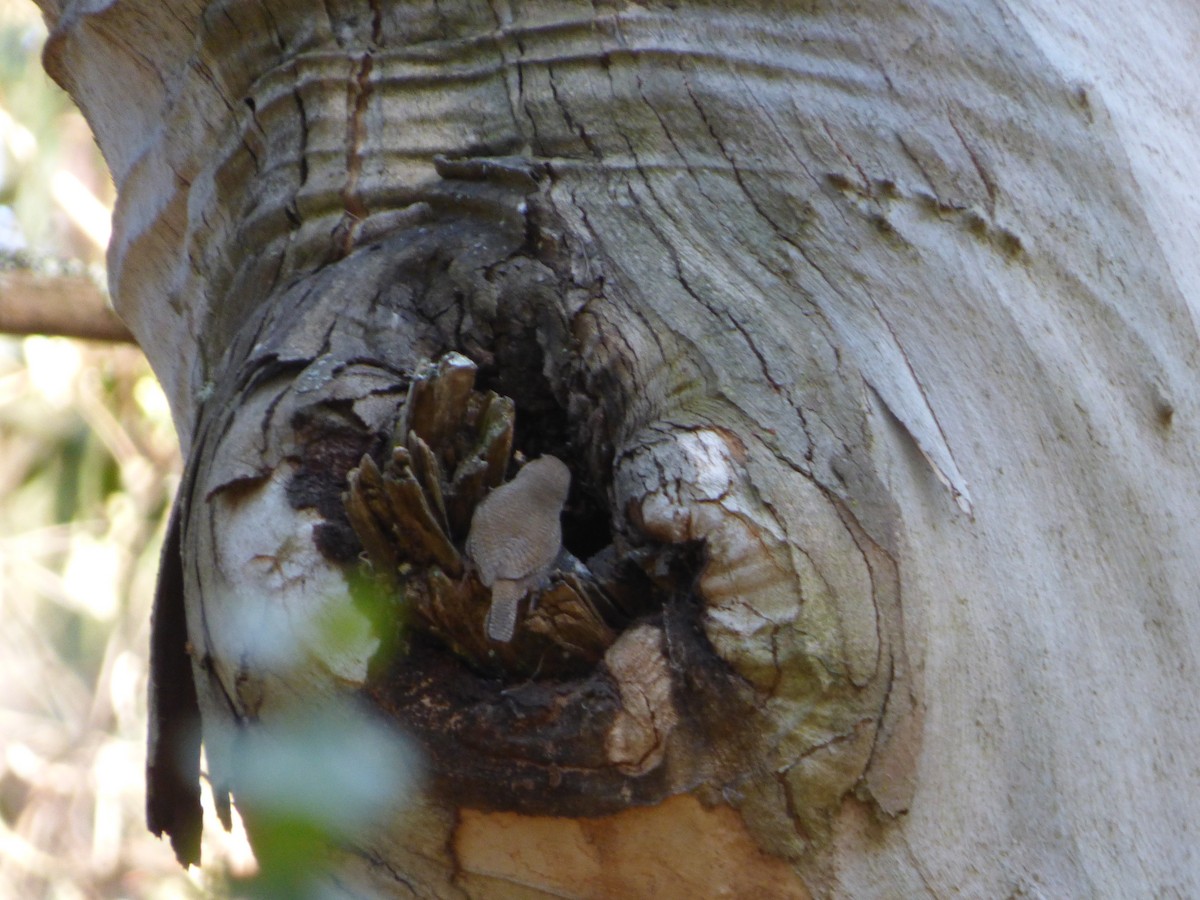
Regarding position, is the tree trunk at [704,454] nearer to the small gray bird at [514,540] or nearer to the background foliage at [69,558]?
the small gray bird at [514,540]

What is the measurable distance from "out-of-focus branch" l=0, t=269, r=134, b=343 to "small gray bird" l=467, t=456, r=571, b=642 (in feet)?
4.90

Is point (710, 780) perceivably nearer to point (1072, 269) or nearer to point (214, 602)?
point (214, 602)

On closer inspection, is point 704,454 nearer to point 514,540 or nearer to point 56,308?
point 514,540

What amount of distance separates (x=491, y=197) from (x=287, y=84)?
0.25 meters

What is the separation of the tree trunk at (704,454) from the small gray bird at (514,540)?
15mm

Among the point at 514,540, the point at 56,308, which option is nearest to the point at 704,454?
the point at 514,540

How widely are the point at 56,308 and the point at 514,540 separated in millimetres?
1641

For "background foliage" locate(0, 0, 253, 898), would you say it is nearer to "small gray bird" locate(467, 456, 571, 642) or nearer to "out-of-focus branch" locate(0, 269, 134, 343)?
"out-of-focus branch" locate(0, 269, 134, 343)

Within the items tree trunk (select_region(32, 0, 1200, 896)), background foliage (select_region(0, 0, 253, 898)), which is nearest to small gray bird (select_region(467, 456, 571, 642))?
tree trunk (select_region(32, 0, 1200, 896))

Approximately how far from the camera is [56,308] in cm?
212

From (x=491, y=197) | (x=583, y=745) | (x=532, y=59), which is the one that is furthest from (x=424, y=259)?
(x=583, y=745)

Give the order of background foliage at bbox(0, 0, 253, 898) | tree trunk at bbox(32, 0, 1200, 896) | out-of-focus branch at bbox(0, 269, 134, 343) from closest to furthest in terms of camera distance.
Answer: tree trunk at bbox(32, 0, 1200, 896) → out-of-focus branch at bbox(0, 269, 134, 343) → background foliage at bbox(0, 0, 253, 898)

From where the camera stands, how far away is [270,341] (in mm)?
911

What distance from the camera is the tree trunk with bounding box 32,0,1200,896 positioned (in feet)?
2.42
